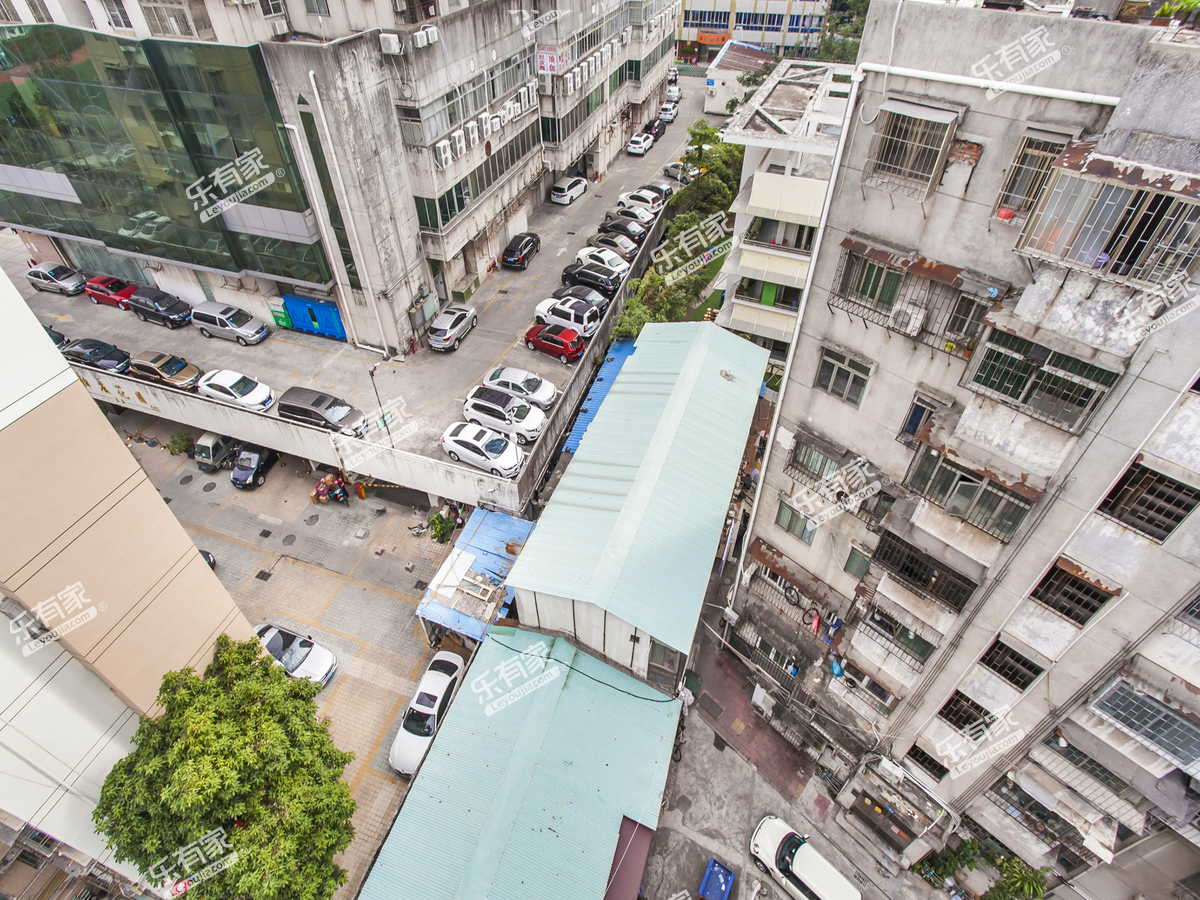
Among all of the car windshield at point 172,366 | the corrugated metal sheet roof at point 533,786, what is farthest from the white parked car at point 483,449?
the car windshield at point 172,366

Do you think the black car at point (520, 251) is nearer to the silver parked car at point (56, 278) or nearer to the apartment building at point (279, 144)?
the apartment building at point (279, 144)

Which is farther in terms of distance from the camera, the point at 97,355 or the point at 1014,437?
the point at 97,355

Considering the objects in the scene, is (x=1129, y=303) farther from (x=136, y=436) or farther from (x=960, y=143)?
(x=136, y=436)

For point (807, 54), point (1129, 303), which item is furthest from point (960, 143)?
point (807, 54)

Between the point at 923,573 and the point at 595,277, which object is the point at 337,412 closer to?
the point at 595,277
